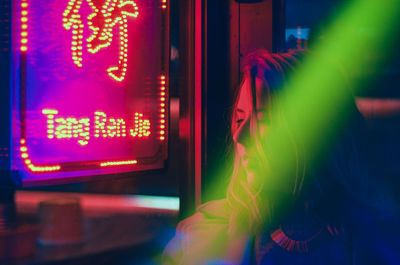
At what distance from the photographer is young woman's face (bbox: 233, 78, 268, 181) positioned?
94 cm

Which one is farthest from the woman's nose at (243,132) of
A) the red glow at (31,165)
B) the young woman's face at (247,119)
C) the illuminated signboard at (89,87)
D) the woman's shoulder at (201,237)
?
the red glow at (31,165)

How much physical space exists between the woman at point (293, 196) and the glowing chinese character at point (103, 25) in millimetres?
393

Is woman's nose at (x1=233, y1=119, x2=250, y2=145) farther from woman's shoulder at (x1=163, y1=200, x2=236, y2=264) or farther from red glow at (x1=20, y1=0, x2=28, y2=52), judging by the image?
red glow at (x1=20, y1=0, x2=28, y2=52)

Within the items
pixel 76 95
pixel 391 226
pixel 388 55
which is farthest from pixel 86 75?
pixel 388 55

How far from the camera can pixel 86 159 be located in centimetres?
104

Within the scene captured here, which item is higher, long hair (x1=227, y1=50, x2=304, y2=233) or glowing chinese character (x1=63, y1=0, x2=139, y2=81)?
glowing chinese character (x1=63, y1=0, x2=139, y2=81)

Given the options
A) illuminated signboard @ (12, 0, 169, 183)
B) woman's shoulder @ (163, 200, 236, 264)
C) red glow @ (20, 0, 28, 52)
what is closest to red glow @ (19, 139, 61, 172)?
illuminated signboard @ (12, 0, 169, 183)

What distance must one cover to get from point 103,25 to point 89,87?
7.1 inches

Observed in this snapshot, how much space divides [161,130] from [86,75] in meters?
0.30

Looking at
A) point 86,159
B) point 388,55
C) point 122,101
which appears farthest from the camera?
point 388,55

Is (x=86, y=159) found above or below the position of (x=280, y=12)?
below

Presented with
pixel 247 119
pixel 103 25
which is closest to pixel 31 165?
pixel 103 25

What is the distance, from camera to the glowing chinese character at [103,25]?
3.30ft

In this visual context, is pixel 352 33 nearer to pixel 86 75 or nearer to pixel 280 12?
pixel 280 12
